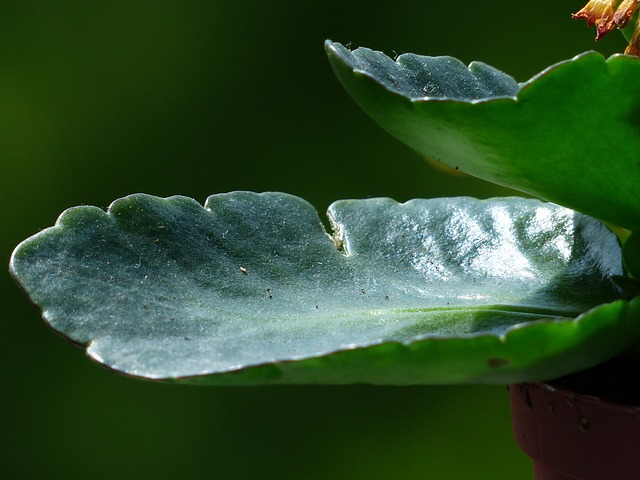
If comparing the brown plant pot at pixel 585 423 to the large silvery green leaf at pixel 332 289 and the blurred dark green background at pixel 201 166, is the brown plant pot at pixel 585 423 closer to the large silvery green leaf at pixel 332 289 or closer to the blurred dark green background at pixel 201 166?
the large silvery green leaf at pixel 332 289

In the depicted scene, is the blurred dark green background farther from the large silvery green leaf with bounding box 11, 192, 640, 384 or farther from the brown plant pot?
the brown plant pot

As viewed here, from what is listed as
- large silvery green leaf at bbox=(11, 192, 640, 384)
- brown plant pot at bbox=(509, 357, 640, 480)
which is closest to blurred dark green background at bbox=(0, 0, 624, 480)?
large silvery green leaf at bbox=(11, 192, 640, 384)

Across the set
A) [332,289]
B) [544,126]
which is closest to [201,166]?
[332,289]

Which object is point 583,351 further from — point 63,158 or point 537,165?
point 63,158

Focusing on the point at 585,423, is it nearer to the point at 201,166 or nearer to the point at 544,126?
the point at 544,126

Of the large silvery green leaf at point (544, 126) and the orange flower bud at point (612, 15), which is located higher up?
the orange flower bud at point (612, 15)

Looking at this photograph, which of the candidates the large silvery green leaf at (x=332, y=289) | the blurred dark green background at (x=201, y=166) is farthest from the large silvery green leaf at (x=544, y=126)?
the blurred dark green background at (x=201, y=166)
